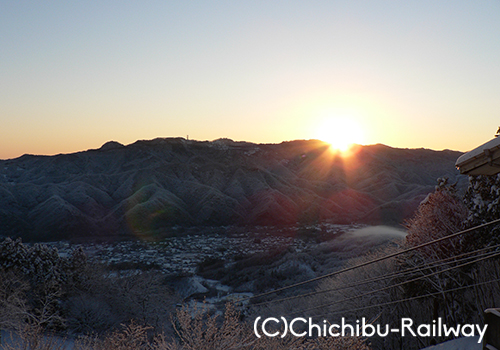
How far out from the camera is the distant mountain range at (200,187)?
3095 inches

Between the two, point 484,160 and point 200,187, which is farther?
point 200,187

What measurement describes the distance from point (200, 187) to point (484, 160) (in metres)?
92.3

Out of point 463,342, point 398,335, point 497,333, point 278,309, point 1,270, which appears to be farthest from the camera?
point 278,309

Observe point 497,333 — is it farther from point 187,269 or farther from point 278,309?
point 187,269

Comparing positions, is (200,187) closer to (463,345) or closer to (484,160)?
(463,345)

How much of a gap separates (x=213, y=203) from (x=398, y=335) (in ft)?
247

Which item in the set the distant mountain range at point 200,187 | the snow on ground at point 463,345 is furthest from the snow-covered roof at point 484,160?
the distant mountain range at point 200,187

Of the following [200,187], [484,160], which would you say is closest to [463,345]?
[484,160]

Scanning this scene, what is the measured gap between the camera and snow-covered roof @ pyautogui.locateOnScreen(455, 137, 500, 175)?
292 inches

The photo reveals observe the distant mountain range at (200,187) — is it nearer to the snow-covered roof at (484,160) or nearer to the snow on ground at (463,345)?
the snow on ground at (463,345)

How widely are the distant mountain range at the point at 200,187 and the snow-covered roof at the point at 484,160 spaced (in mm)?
70323

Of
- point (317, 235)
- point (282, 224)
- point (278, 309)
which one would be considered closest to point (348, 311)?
point (278, 309)

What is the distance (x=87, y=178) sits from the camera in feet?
316

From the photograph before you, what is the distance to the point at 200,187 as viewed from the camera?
9794 centimetres
